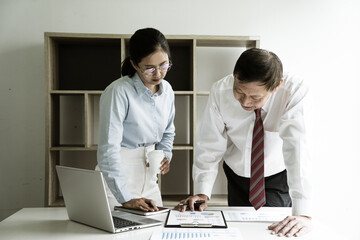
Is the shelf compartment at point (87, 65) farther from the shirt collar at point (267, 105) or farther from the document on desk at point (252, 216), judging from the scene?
the document on desk at point (252, 216)

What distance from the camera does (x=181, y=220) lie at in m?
1.38

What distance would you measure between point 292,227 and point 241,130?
604 mm

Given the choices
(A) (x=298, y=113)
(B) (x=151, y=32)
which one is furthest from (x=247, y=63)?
(B) (x=151, y=32)

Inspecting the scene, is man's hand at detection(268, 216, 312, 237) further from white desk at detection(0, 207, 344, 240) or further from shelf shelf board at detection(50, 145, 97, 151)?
shelf shelf board at detection(50, 145, 97, 151)

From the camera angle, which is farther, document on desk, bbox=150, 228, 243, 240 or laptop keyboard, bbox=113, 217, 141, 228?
laptop keyboard, bbox=113, 217, 141, 228

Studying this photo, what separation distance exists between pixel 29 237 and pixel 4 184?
2.07m

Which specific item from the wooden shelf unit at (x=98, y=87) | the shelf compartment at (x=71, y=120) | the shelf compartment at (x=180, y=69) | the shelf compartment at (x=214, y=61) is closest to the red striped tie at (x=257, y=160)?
the wooden shelf unit at (x=98, y=87)

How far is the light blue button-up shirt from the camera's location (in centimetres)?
164

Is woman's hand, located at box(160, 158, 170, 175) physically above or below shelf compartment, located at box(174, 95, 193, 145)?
below

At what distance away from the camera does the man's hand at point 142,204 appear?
4.94 feet

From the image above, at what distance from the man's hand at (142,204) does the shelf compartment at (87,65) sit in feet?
5.33

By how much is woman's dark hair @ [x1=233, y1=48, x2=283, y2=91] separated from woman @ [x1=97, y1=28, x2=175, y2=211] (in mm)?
466

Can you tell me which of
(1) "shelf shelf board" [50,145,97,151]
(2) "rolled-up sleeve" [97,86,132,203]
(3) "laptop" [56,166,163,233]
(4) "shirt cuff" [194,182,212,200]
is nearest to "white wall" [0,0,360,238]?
(1) "shelf shelf board" [50,145,97,151]

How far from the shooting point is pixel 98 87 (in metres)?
3.03
